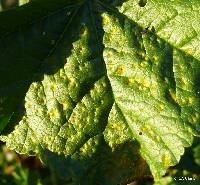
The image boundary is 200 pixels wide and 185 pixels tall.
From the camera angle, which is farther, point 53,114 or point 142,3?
point 142,3

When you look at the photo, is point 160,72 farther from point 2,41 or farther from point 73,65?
point 2,41

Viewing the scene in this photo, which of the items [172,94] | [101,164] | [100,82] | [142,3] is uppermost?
[142,3]

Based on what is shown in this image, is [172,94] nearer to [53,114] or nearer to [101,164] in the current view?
[101,164]

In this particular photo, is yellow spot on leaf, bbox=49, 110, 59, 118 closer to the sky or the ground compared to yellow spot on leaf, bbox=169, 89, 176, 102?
closer to the sky

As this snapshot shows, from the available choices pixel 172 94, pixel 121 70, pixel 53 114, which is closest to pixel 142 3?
pixel 121 70

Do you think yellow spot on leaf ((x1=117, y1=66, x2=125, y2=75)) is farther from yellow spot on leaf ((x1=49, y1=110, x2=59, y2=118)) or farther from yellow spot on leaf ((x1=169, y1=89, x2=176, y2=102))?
yellow spot on leaf ((x1=49, y1=110, x2=59, y2=118))

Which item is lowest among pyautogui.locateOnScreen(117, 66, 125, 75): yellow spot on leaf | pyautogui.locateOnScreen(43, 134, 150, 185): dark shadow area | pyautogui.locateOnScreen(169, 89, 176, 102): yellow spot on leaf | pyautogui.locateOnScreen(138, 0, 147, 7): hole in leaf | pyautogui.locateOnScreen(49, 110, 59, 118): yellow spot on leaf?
pyautogui.locateOnScreen(43, 134, 150, 185): dark shadow area

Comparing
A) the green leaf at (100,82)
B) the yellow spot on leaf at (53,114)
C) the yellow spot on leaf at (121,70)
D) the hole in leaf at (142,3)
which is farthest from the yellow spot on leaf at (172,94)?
the yellow spot on leaf at (53,114)

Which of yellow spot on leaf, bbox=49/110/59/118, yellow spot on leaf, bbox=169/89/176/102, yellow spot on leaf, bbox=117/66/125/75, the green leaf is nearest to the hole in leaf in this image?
the green leaf

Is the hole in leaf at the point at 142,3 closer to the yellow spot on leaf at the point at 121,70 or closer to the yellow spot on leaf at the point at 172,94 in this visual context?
the yellow spot on leaf at the point at 121,70
